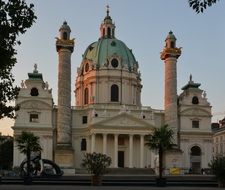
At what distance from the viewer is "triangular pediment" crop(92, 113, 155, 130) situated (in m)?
89.2

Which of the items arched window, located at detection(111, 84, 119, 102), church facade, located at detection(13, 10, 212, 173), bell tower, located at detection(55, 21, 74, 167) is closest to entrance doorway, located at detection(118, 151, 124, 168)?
church facade, located at detection(13, 10, 212, 173)

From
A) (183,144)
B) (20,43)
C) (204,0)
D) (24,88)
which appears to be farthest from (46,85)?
(204,0)

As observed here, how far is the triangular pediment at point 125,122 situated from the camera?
89219mm

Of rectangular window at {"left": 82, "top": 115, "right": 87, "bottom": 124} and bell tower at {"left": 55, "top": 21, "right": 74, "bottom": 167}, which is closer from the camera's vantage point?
bell tower at {"left": 55, "top": 21, "right": 74, "bottom": 167}

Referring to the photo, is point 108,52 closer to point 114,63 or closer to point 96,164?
point 114,63

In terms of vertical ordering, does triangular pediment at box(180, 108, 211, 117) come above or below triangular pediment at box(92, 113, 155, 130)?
above

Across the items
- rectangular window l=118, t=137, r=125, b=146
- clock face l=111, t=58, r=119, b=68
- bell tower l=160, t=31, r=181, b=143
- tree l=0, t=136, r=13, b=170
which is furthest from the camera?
tree l=0, t=136, r=13, b=170

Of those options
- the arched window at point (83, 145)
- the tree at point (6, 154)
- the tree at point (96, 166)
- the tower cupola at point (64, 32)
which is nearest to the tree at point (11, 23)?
the tree at point (96, 166)

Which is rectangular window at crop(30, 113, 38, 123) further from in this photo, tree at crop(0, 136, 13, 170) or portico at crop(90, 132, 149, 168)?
tree at crop(0, 136, 13, 170)

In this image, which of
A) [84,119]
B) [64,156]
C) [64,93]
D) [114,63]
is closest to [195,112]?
[114,63]

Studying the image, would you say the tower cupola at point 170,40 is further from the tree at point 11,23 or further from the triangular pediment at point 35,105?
the tree at point 11,23

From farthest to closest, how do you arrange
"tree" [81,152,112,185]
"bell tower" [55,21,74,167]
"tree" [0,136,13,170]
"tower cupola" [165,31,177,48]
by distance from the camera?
"tree" [0,136,13,170], "tower cupola" [165,31,177,48], "bell tower" [55,21,74,167], "tree" [81,152,112,185]

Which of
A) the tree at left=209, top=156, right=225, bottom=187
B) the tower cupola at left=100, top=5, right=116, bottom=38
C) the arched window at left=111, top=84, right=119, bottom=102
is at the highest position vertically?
the tower cupola at left=100, top=5, right=116, bottom=38

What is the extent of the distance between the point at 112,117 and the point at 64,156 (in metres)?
13.2
